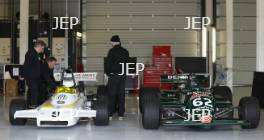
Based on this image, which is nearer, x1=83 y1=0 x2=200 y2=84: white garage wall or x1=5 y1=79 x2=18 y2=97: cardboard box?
x1=5 y1=79 x2=18 y2=97: cardboard box

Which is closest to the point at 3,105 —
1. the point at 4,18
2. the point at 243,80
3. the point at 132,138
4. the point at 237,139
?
the point at 132,138

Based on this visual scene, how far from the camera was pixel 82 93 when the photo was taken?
9609mm

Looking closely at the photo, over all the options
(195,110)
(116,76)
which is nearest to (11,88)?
(116,76)

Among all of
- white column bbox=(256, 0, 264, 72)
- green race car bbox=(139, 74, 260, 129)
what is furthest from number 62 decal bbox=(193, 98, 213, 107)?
white column bbox=(256, 0, 264, 72)

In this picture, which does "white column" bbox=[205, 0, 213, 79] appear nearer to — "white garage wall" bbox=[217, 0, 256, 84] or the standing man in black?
"white garage wall" bbox=[217, 0, 256, 84]

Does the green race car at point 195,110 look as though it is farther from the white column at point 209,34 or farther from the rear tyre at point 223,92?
the white column at point 209,34

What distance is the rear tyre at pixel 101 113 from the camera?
340 inches

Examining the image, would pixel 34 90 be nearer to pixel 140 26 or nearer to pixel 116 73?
pixel 116 73

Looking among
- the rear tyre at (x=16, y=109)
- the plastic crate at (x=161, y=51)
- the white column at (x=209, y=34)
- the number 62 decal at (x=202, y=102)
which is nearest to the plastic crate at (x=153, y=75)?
the plastic crate at (x=161, y=51)

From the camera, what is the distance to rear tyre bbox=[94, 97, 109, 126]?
28.3 ft

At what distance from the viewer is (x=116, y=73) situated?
31.3 feet

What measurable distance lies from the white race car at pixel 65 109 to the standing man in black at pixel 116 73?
0.42 metres

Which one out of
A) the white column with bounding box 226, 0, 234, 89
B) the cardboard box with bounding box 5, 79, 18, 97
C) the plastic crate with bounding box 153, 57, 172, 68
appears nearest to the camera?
the white column with bounding box 226, 0, 234, 89

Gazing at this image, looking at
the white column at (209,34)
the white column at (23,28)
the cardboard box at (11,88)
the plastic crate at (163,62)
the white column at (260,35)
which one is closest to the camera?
the white column at (260,35)
